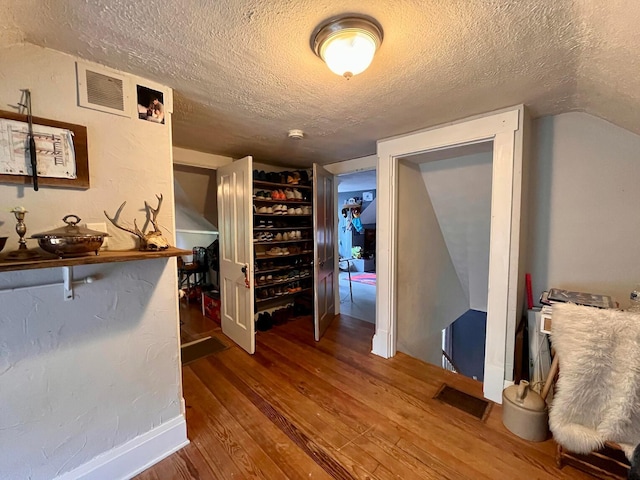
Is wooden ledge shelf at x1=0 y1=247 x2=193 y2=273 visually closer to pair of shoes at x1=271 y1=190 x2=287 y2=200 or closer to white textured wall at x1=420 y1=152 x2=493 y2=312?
pair of shoes at x1=271 y1=190 x2=287 y2=200

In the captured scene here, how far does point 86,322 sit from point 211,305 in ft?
7.83

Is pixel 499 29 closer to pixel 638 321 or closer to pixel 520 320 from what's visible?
pixel 638 321

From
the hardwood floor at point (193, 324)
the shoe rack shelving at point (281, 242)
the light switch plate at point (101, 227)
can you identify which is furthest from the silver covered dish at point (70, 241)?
the hardwood floor at point (193, 324)

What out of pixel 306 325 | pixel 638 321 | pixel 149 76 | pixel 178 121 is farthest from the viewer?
pixel 306 325

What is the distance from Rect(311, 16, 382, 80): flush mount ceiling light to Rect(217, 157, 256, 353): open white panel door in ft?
5.06

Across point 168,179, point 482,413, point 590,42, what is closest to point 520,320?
point 482,413

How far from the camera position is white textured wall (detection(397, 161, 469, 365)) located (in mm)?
2697

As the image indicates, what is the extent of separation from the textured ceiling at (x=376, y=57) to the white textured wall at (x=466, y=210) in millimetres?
789

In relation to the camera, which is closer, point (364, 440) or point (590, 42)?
point (590, 42)

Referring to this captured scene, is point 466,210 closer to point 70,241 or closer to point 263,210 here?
point 263,210

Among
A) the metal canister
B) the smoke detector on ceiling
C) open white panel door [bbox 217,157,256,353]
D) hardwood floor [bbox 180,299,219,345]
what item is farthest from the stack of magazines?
hardwood floor [bbox 180,299,219,345]

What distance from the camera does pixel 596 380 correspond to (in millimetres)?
1337

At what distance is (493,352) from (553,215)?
1.18 metres

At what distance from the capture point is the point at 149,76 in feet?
4.55
